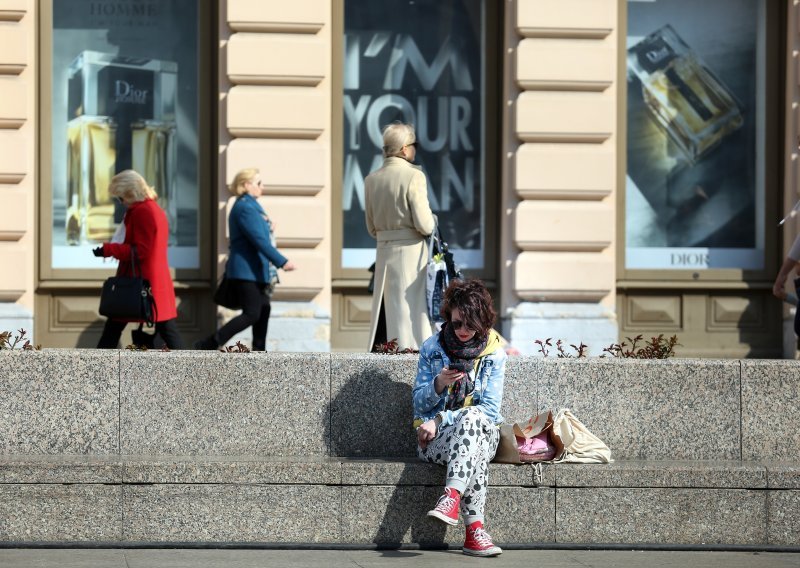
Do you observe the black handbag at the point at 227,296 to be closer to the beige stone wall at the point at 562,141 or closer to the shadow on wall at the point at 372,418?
the beige stone wall at the point at 562,141

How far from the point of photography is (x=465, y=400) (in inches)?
267

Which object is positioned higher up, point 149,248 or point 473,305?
point 149,248

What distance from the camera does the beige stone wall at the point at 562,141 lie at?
13047 mm

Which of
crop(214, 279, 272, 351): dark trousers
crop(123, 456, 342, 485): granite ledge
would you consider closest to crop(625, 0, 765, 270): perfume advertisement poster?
crop(214, 279, 272, 351): dark trousers

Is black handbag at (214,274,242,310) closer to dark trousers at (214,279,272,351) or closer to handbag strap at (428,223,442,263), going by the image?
dark trousers at (214,279,272,351)

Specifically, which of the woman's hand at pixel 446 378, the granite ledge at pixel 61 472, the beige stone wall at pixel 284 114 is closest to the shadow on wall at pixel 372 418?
the woman's hand at pixel 446 378

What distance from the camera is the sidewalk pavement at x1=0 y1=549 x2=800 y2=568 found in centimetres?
626

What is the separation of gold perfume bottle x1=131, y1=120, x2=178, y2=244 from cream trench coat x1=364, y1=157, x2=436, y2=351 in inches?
166

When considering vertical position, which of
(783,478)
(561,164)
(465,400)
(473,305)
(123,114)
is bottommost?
(783,478)

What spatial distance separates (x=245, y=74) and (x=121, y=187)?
287cm

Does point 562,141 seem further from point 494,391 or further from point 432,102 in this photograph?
point 494,391

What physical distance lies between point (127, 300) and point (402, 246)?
78.5 inches

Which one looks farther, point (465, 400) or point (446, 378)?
A: point (465, 400)

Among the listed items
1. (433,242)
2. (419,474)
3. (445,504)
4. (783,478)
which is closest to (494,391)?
(419,474)
